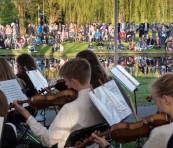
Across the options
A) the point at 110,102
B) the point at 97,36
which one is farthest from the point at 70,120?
the point at 97,36

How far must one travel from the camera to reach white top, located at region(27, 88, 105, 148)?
340 cm

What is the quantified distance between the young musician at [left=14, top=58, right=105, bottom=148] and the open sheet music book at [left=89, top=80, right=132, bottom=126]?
0.09 metres

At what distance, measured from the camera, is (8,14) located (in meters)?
16.9

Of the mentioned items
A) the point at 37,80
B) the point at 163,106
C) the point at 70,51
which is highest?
the point at 163,106

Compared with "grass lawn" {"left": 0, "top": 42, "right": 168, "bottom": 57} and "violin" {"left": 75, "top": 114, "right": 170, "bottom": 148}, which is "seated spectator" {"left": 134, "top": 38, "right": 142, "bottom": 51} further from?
"violin" {"left": 75, "top": 114, "right": 170, "bottom": 148}

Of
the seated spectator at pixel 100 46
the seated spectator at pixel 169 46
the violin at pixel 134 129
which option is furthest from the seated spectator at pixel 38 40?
the violin at pixel 134 129

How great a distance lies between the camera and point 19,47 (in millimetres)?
16203

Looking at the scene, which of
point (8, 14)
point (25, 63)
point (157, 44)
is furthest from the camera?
point (8, 14)

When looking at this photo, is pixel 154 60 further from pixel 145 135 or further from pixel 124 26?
pixel 145 135

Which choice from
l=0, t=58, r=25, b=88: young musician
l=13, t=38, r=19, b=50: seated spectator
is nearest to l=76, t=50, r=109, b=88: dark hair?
l=0, t=58, r=25, b=88: young musician

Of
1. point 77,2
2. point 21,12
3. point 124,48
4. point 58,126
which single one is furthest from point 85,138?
point 21,12

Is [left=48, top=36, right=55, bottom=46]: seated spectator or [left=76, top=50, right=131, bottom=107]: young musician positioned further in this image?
[left=48, top=36, right=55, bottom=46]: seated spectator

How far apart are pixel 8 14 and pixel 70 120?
1400cm

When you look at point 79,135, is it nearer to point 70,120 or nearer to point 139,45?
point 70,120
